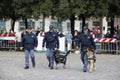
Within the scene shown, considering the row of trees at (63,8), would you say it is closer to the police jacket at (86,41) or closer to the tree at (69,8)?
the tree at (69,8)

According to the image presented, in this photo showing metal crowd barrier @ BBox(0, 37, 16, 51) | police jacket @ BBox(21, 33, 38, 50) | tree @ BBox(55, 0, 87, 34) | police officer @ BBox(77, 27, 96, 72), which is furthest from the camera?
tree @ BBox(55, 0, 87, 34)

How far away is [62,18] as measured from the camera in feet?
132

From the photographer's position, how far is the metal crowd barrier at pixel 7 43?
1436 inches

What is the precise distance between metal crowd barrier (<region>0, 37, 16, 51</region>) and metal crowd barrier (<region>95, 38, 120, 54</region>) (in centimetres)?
682

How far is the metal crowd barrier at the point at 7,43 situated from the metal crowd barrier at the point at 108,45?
22.4ft

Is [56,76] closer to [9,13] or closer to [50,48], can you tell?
[50,48]

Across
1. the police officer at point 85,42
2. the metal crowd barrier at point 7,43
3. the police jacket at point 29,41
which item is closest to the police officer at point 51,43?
the police jacket at point 29,41

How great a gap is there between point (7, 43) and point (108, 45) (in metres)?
8.25

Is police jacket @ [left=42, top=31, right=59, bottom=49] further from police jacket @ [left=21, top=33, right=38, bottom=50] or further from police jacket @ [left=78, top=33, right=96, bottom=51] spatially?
police jacket @ [left=78, top=33, right=96, bottom=51]

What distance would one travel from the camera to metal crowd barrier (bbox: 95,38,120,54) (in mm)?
33737

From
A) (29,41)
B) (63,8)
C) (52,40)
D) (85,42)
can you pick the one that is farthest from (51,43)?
(63,8)

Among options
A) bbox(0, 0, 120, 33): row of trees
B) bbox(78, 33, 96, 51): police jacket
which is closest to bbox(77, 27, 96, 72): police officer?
bbox(78, 33, 96, 51): police jacket

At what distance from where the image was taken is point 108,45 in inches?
1339

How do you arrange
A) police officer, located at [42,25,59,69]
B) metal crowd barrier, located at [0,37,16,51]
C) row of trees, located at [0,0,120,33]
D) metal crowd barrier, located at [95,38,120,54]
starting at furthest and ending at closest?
row of trees, located at [0,0,120,33], metal crowd barrier, located at [0,37,16,51], metal crowd barrier, located at [95,38,120,54], police officer, located at [42,25,59,69]
